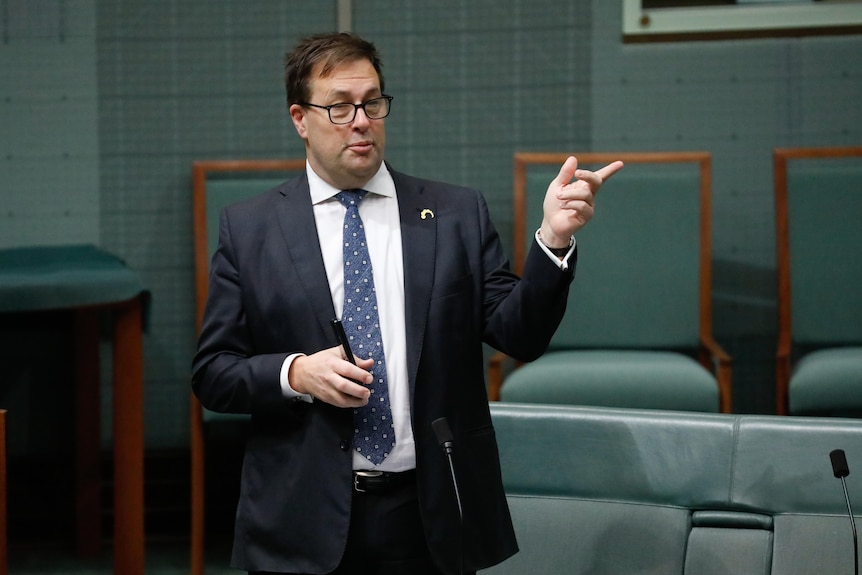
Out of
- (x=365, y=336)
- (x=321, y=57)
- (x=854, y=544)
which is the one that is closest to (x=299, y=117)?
(x=321, y=57)

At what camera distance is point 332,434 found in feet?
5.26

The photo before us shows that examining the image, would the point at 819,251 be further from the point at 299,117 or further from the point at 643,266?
the point at 299,117

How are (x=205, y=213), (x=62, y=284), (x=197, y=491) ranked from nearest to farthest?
(x=62, y=284) < (x=197, y=491) < (x=205, y=213)

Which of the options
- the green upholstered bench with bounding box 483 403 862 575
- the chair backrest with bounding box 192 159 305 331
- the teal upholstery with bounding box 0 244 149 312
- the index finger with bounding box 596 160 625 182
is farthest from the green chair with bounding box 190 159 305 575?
the index finger with bounding box 596 160 625 182

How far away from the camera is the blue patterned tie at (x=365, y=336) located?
1612mm

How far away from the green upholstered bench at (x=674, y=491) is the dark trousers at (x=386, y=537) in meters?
0.32

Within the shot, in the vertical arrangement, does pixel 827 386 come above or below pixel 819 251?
below

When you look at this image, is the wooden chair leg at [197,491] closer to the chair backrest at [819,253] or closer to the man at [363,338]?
the man at [363,338]

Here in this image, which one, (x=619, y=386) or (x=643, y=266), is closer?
(x=619, y=386)

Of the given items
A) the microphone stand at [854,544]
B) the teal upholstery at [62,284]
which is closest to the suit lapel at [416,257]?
the microphone stand at [854,544]

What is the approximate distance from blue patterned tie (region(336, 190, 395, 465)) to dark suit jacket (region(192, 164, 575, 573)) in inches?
1.2

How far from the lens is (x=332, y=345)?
163 centimetres

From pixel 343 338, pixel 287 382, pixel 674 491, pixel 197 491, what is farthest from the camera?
pixel 197 491

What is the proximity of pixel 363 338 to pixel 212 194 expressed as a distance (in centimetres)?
185
